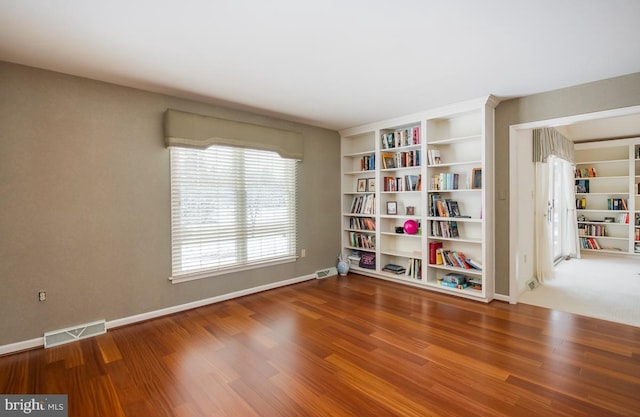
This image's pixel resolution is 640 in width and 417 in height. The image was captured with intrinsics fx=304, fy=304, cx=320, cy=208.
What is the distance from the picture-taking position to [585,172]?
6711mm

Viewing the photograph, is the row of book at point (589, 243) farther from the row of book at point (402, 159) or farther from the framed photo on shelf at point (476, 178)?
the row of book at point (402, 159)

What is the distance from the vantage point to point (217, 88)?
127 inches

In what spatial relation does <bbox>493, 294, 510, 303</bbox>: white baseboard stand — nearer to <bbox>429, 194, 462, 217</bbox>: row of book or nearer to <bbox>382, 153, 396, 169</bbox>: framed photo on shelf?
<bbox>429, 194, 462, 217</bbox>: row of book

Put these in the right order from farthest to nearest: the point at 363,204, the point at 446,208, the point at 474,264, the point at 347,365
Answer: the point at 363,204
the point at 446,208
the point at 474,264
the point at 347,365

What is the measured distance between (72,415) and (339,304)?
2516 mm

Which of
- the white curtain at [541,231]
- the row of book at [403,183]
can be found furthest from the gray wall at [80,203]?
the white curtain at [541,231]

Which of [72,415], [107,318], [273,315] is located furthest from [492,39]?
[107,318]

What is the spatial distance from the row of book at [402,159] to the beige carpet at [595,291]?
221 centimetres

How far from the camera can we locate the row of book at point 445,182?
4.02 m

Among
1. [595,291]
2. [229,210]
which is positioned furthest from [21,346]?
[595,291]

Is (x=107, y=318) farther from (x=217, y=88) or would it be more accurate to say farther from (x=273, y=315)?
(x=217, y=88)

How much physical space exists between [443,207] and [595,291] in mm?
2283

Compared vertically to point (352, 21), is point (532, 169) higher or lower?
lower

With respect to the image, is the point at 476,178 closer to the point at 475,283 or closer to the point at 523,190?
the point at 523,190
